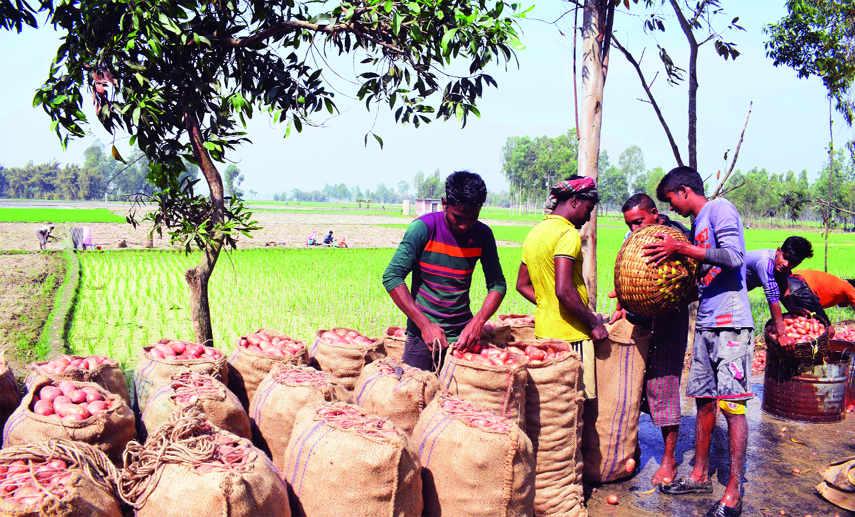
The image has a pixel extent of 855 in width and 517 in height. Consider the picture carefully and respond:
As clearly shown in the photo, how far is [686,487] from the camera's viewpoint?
381 cm

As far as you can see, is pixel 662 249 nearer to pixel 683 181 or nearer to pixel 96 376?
pixel 683 181

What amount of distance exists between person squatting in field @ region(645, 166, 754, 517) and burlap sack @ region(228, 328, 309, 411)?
94.6 inches

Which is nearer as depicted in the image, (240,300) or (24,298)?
(240,300)

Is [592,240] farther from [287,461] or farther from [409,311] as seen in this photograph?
[287,461]

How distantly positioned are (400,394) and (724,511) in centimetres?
211

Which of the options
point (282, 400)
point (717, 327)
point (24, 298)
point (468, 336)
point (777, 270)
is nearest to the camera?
point (282, 400)

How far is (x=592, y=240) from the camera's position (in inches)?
205

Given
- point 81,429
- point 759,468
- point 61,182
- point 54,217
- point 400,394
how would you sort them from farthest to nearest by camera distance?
1. point 61,182
2. point 54,217
3. point 759,468
4. point 400,394
5. point 81,429

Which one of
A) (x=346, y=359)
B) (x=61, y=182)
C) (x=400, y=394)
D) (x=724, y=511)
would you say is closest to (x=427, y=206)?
(x=346, y=359)

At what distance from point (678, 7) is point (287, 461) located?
6707 millimetres

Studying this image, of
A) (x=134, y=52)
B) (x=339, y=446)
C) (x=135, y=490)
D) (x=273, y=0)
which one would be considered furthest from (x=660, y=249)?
(x=134, y=52)

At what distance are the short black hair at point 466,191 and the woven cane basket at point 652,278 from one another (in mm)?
988

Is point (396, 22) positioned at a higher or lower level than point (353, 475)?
higher

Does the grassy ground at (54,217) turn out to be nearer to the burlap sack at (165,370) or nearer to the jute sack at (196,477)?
the burlap sack at (165,370)
